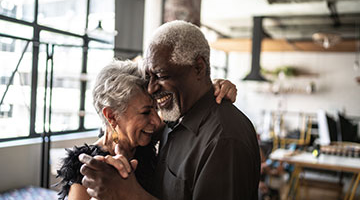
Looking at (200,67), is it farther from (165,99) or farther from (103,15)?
(103,15)

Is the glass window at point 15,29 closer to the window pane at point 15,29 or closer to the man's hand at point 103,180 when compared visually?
the window pane at point 15,29

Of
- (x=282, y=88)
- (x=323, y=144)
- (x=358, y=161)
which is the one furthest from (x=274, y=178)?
(x=282, y=88)

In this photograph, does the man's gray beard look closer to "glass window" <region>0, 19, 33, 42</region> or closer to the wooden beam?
"glass window" <region>0, 19, 33, 42</region>

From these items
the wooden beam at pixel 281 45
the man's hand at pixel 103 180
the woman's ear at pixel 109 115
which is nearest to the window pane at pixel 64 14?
the woman's ear at pixel 109 115

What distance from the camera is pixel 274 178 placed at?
562cm

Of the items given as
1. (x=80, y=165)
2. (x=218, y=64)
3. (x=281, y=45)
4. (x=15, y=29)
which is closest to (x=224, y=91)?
(x=80, y=165)

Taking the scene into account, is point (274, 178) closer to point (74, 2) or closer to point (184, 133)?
point (74, 2)

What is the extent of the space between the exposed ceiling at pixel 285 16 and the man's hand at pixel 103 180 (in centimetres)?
642

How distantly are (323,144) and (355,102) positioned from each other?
20.4 feet

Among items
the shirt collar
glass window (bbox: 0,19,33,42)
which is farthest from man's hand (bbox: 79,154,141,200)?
glass window (bbox: 0,19,33,42)

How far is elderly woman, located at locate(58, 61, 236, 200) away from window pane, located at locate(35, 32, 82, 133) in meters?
3.44

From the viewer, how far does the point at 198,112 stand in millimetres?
1377

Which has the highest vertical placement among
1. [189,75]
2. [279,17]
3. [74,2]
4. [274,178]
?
[279,17]

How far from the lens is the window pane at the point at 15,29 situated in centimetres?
397
